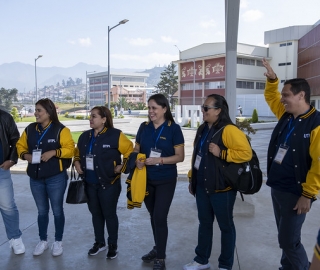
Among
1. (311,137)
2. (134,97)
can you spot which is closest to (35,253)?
(311,137)

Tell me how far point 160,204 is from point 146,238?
111 centimetres

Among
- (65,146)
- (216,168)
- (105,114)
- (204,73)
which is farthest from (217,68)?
(216,168)

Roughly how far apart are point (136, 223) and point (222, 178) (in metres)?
2.09

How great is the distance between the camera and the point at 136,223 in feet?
15.0

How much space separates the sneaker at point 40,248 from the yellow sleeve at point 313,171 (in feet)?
9.14

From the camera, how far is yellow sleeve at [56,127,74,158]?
3.43m

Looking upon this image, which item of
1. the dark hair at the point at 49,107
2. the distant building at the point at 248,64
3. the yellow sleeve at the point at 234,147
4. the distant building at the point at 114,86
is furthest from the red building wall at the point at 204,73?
the yellow sleeve at the point at 234,147

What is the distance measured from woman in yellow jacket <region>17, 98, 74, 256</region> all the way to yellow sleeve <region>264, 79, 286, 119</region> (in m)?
2.10

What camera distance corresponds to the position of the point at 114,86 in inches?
3019

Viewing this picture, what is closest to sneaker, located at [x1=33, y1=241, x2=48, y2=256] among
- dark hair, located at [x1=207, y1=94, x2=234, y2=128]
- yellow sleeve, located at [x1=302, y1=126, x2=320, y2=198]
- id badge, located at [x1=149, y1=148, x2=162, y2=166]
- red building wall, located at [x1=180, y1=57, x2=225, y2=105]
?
id badge, located at [x1=149, y1=148, x2=162, y2=166]

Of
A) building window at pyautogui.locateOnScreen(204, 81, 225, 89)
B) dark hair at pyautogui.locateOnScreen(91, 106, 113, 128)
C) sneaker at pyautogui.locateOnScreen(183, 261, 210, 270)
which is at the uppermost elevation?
building window at pyautogui.locateOnScreen(204, 81, 225, 89)

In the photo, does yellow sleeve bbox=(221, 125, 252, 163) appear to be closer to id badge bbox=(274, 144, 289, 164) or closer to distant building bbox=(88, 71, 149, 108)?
id badge bbox=(274, 144, 289, 164)

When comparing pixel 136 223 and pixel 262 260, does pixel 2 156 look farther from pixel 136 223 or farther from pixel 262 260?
pixel 262 260

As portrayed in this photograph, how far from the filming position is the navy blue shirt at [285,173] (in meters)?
2.54
